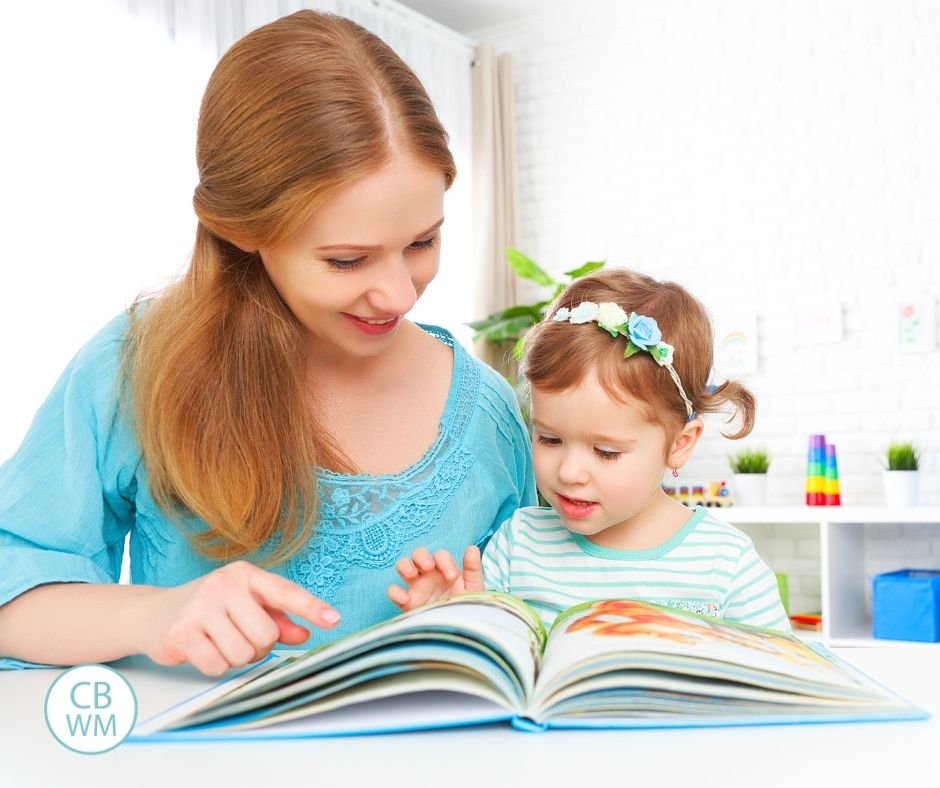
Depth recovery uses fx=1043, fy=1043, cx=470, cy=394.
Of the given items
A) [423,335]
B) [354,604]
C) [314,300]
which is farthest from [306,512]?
[423,335]

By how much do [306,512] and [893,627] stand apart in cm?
303

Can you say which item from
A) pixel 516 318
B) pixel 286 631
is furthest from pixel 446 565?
pixel 516 318

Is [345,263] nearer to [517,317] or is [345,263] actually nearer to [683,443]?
[683,443]

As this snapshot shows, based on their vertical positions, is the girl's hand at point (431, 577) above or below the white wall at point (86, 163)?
below

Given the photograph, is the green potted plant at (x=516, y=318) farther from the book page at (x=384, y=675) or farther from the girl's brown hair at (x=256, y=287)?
the book page at (x=384, y=675)

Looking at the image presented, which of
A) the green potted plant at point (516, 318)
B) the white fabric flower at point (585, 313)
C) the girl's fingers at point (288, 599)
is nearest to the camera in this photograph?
the girl's fingers at point (288, 599)

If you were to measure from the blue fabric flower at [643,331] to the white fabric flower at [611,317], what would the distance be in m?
0.02

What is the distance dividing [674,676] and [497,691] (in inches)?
5.3

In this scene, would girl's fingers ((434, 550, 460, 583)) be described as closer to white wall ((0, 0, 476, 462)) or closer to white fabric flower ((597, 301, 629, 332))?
white fabric flower ((597, 301, 629, 332))

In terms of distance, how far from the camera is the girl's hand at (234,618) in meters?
0.82

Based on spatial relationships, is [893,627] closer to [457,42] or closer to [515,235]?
[515,235]

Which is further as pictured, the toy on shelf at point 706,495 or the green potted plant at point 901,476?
the toy on shelf at point 706,495

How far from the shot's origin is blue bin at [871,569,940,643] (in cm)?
361

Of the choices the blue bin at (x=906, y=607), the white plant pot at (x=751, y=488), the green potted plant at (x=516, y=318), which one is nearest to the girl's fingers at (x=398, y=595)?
the blue bin at (x=906, y=607)
